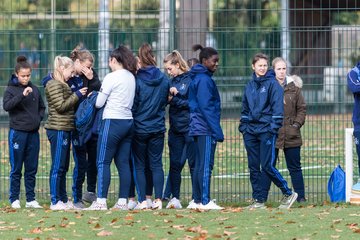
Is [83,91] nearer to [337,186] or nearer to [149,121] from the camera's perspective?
[149,121]

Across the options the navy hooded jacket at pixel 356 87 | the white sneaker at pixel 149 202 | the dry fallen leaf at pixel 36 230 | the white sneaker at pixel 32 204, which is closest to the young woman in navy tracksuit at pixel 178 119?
the white sneaker at pixel 149 202

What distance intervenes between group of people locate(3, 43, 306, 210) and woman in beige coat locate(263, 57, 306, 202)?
0.13 ft

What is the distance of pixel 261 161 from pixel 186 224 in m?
1.79

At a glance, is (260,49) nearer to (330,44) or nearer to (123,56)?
(330,44)

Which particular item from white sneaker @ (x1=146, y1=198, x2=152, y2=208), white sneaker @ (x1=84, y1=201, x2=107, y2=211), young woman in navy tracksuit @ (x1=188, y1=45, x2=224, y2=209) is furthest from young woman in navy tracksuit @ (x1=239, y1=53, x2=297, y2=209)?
white sneaker @ (x1=84, y1=201, x2=107, y2=211)

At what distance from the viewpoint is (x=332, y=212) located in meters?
12.3

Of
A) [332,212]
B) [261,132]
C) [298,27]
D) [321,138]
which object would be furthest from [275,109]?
[321,138]

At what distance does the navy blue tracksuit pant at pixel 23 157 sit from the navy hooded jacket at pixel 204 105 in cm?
198

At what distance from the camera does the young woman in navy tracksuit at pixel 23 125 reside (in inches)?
522

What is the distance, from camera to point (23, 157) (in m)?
13.4

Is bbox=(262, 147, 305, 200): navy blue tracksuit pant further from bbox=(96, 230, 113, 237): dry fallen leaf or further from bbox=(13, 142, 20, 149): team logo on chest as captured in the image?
bbox=(96, 230, 113, 237): dry fallen leaf

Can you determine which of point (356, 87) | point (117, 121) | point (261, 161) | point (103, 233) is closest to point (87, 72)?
point (117, 121)

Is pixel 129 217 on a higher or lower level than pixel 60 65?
lower

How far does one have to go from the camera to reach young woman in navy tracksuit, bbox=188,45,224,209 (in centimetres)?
1266
